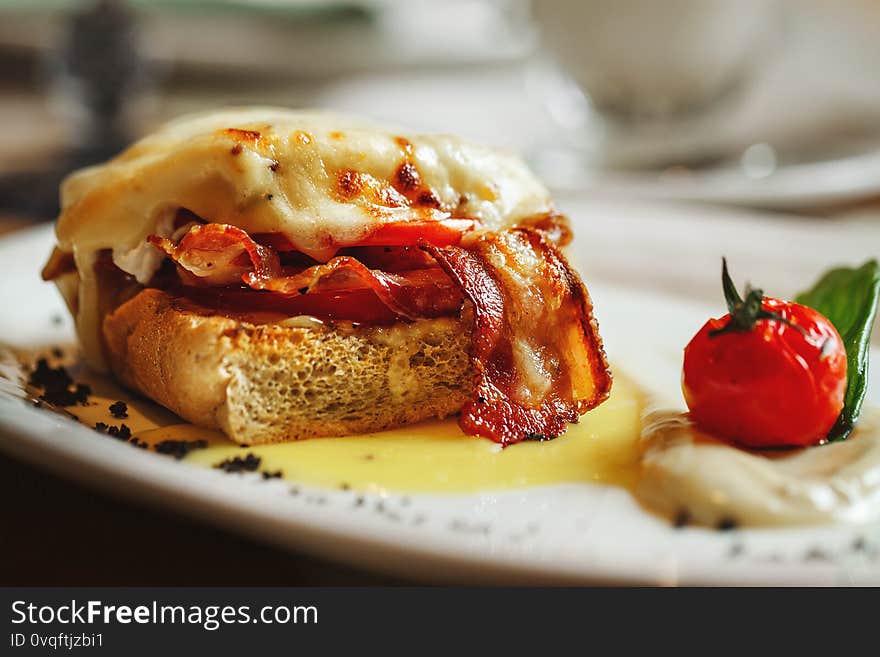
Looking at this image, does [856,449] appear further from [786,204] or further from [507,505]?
[786,204]

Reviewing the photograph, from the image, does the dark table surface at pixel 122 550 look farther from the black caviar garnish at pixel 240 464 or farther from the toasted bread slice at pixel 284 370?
the toasted bread slice at pixel 284 370

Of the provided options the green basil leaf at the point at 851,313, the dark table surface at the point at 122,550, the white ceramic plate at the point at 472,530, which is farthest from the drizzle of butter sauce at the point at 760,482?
the dark table surface at the point at 122,550

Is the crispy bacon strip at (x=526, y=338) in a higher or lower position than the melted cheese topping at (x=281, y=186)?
lower

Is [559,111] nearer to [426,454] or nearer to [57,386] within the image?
[57,386]

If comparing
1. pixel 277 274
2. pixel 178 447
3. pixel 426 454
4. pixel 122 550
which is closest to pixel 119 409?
pixel 178 447

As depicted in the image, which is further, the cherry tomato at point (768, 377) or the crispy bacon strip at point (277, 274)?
the crispy bacon strip at point (277, 274)

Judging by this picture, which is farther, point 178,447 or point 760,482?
point 178,447

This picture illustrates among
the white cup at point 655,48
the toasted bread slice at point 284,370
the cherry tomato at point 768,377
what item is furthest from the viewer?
the white cup at point 655,48

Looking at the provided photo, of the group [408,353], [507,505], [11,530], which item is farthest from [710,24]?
[11,530]
